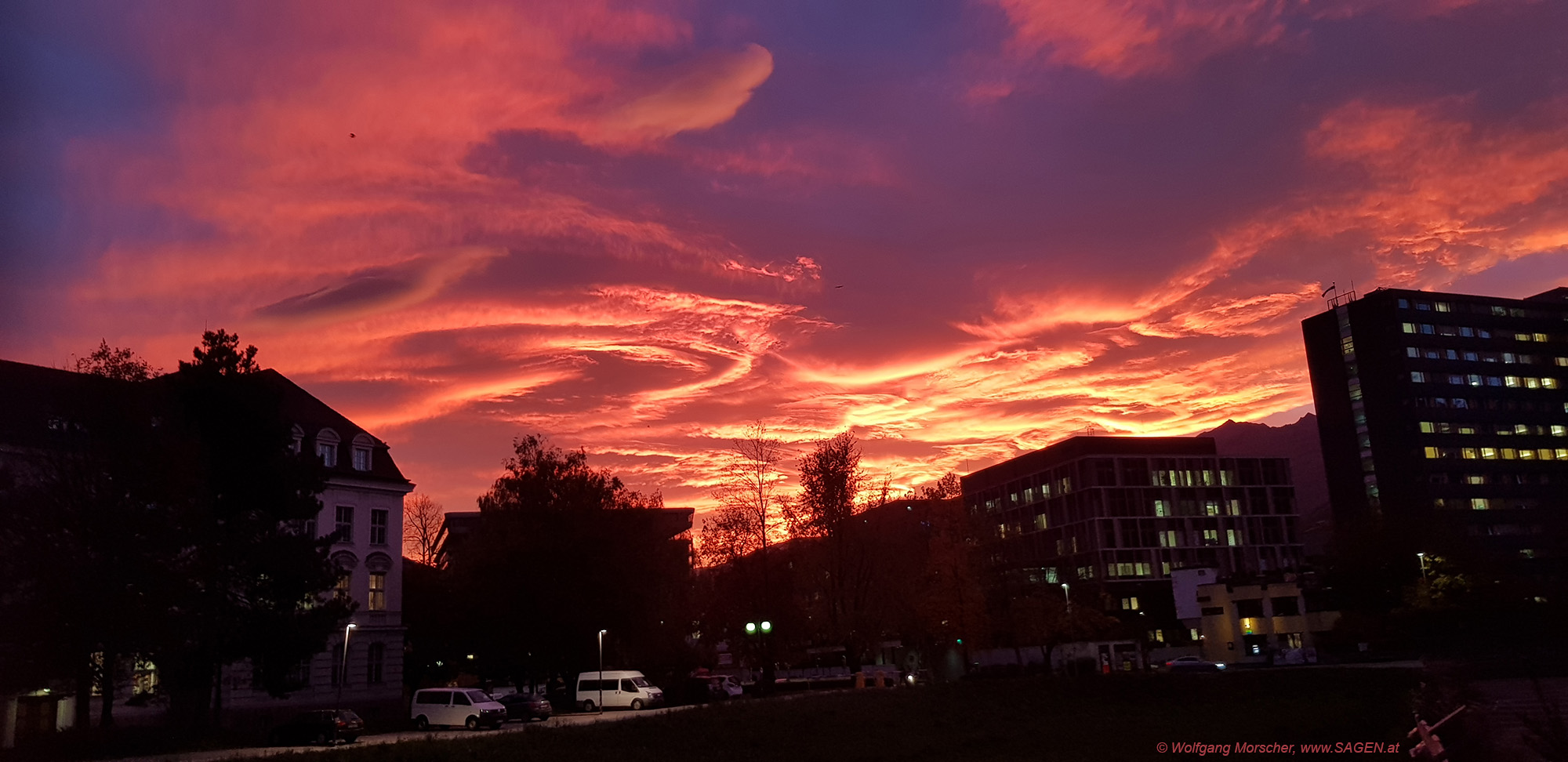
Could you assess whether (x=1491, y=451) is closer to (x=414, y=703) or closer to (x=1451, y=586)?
(x=1451, y=586)

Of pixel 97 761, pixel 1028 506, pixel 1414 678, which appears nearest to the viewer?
pixel 97 761

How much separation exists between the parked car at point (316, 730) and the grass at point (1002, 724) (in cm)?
1266

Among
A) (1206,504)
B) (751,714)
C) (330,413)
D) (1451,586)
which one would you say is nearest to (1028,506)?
(1206,504)

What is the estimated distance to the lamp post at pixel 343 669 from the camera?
6094 cm

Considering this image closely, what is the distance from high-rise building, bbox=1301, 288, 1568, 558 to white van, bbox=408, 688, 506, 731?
135 metres

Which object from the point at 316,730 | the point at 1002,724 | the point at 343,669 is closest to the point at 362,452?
the point at 343,669

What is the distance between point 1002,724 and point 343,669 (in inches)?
1472

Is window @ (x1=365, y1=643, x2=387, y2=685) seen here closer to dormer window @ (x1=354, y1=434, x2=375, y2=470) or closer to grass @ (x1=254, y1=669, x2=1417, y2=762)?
dormer window @ (x1=354, y1=434, x2=375, y2=470)

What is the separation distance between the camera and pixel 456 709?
49062 millimetres

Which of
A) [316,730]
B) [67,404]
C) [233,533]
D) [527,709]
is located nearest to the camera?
[316,730]

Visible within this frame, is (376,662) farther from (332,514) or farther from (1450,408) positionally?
(1450,408)

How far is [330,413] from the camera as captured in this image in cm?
7044

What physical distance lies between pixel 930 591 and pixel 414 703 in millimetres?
32571

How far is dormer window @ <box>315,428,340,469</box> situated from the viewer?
6656 cm
